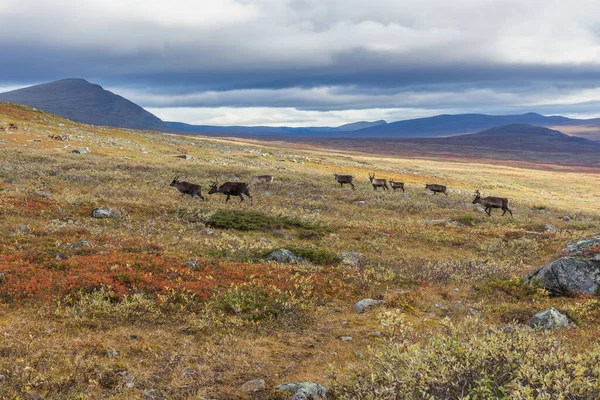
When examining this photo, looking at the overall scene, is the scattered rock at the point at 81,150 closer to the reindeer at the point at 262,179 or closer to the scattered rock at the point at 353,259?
the reindeer at the point at 262,179

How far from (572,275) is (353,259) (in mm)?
7576

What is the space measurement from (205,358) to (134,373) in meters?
1.30

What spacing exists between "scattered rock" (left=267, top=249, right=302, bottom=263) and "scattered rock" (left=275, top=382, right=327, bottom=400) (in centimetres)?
870

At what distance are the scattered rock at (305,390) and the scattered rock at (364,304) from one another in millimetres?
4592

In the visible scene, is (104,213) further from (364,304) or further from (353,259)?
(364,304)

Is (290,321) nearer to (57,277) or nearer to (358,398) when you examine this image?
(358,398)

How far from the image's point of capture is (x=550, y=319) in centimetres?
1019

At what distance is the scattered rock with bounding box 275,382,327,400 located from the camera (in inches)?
263

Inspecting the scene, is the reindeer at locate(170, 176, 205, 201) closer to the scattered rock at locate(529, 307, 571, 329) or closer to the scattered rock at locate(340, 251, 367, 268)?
the scattered rock at locate(340, 251, 367, 268)

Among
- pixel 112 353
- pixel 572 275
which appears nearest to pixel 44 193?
pixel 112 353

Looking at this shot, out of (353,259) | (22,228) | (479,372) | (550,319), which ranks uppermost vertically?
(479,372)

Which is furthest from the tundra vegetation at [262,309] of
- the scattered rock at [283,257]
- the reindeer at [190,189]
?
the reindeer at [190,189]

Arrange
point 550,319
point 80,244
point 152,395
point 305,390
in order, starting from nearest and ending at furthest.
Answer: point 305,390
point 152,395
point 550,319
point 80,244

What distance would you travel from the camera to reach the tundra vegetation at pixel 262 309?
18.5 feet
